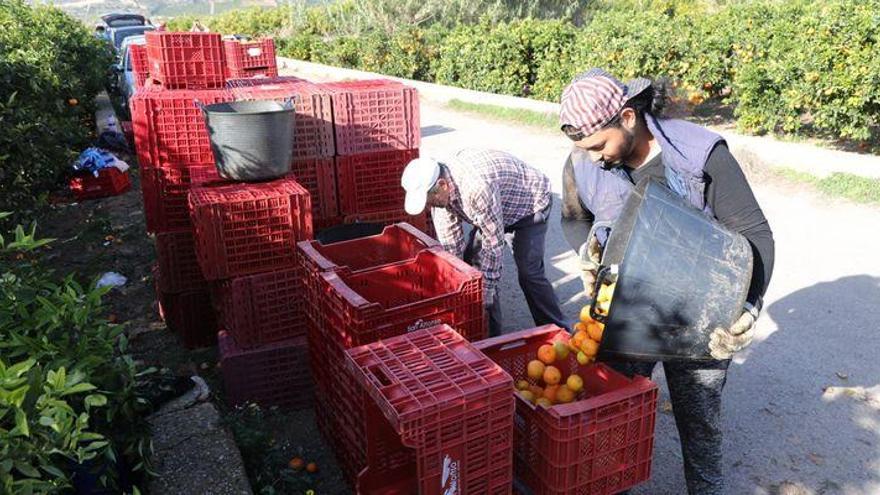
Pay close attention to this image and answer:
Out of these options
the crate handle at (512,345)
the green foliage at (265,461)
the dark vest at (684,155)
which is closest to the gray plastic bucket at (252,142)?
the green foliage at (265,461)

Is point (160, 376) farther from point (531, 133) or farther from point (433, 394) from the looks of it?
point (531, 133)

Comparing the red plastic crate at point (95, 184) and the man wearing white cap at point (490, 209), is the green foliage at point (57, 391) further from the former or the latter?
the red plastic crate at point (95, 184)

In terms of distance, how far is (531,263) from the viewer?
4926 millimetres

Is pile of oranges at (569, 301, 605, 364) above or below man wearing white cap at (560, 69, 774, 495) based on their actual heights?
below

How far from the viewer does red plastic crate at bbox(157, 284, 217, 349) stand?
5227 mm

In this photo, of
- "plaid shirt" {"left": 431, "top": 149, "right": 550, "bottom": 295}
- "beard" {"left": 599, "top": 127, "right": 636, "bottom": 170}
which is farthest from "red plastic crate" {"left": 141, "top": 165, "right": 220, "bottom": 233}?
"beard" {"left": 599, "top": 127, "right": 636, "bottom": 170}

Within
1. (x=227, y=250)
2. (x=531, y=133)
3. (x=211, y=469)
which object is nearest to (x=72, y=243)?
(x=227, y=250)

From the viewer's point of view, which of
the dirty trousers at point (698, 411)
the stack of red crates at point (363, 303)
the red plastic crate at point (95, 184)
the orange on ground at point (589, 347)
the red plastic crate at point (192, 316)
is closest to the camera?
the dirty trousers at point (698, 411)

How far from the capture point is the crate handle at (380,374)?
275 cm

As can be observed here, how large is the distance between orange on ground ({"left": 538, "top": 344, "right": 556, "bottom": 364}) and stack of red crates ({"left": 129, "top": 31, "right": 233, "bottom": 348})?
2705mm

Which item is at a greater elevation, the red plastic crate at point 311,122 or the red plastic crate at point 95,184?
the red plastic crate at point 311,122

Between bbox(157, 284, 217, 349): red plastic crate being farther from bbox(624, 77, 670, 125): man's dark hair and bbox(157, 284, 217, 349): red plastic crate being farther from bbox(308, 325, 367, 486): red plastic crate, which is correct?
bbox(624, 77, 670, 125): man's dark hair

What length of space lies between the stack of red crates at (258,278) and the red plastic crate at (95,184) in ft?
18.1

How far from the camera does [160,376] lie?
4.08 metres
